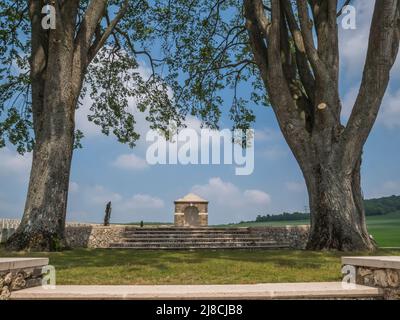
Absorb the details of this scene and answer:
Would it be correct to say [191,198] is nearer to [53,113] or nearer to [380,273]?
[53,113]

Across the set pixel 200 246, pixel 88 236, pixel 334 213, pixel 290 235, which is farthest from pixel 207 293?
pixel 88 236

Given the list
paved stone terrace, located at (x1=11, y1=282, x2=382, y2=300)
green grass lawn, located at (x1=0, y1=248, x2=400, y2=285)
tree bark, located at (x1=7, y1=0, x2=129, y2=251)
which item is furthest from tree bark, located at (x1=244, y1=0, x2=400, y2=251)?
paved stone terrace, located at (x1=11, y1=282, x2=382, y2=300)

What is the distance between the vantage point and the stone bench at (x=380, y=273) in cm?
594

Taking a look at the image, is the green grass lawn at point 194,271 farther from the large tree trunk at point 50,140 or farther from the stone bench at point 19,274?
the large tree trunk at point 50,140

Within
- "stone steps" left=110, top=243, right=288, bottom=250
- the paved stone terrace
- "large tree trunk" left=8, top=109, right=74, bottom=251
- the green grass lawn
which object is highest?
"large tree trunk" left=8, top=109, right=74, bottom=251

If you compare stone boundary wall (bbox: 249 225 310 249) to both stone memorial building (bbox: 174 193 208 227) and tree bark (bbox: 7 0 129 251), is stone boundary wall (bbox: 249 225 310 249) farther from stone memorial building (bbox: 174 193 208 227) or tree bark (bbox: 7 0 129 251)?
tree bark (bbox: 7 0 129 251)

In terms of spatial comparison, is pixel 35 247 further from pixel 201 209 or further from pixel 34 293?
pixel 201 209

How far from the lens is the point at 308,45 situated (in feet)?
48.6

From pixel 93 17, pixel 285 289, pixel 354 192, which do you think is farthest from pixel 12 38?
pixel 285 289

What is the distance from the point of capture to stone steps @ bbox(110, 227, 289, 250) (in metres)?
20.5

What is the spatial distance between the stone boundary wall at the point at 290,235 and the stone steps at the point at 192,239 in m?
0.36

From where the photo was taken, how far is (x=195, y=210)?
28.6 metres

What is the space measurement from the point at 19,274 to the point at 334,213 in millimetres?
10210

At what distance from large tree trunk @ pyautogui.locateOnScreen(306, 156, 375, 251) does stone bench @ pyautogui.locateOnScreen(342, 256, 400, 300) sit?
7032 millimetres
